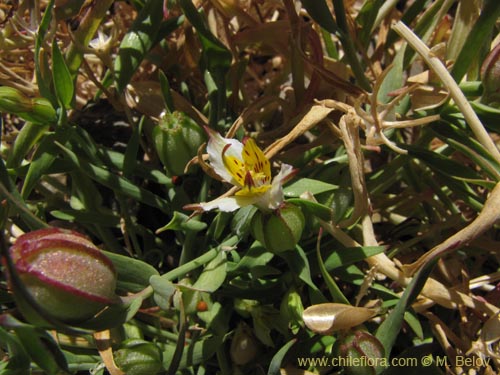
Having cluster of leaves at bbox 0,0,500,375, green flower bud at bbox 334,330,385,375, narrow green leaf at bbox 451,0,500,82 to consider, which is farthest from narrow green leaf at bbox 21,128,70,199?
narrow green leaf at bbox 451,0,500,82

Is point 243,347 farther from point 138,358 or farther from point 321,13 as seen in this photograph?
point 321,13

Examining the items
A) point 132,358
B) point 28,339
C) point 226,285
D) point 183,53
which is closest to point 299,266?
point 226,285

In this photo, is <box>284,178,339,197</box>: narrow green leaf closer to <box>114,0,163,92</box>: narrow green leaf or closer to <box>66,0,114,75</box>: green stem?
<box>114,0,163,92</box>: narrow green leaf

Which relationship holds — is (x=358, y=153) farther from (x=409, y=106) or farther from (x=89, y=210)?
(x=89, y=210)

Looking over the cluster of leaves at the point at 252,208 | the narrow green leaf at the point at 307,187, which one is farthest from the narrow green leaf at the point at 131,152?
the narrow green leaf at the point at 307,187

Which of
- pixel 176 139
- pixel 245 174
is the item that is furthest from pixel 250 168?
pixel 176 139

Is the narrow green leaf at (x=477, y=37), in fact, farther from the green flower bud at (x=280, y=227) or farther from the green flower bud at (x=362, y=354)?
the green flower bud at (x=362, y=354)
